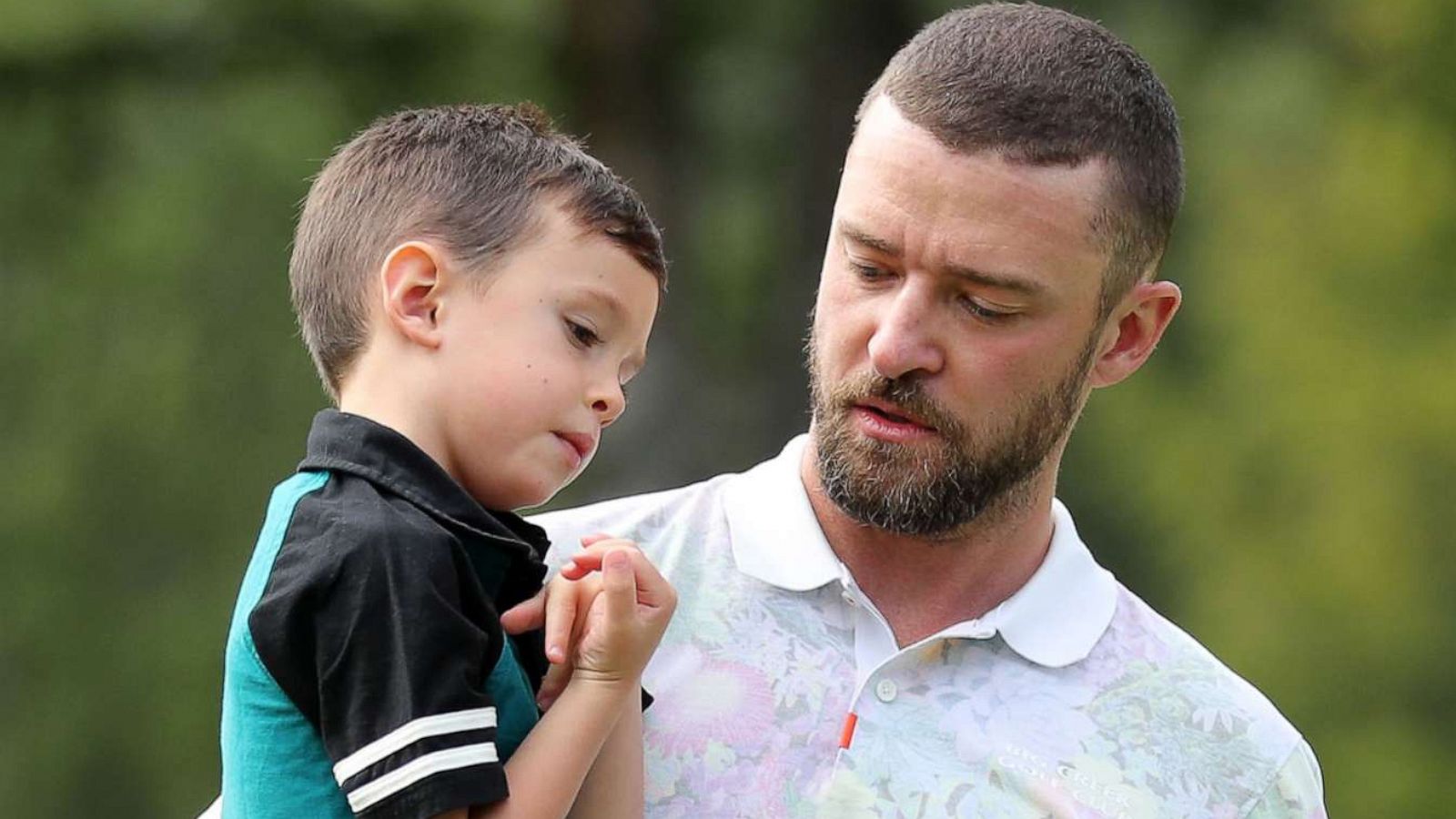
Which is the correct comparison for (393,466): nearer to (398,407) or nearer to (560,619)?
(398,407)

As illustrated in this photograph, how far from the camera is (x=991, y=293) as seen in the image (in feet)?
10.3

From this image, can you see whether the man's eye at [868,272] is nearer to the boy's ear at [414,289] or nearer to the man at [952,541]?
the man at [952,541]

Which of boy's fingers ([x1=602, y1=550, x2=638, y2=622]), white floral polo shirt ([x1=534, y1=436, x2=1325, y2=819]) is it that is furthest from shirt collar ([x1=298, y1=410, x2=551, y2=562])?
white floral polo shirt ([x1=534, y1=436, x2=1325, y2=819])

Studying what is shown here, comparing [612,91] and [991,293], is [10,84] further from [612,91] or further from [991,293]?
[991,293]

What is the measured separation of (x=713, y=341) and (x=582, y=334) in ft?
23.9

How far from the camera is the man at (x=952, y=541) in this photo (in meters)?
2.93

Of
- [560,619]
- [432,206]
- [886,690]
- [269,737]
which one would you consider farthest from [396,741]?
[886,690]

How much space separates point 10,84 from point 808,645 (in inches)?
308

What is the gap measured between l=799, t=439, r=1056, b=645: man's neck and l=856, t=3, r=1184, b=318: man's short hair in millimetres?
365

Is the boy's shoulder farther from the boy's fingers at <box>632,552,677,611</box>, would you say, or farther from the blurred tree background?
the blurred tree background

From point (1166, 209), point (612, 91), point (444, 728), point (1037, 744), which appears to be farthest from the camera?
point (612, 91)

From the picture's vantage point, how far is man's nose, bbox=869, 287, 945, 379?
3066mm

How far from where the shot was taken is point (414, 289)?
2.55m

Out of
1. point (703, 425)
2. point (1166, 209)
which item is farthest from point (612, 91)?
point (1166, 209)
